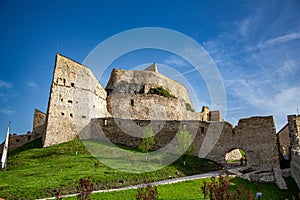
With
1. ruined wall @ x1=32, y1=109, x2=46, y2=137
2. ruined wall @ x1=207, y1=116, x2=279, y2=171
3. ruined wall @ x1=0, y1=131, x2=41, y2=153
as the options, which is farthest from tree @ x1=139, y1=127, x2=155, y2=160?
ruined wall @ x1=0, y1=131, x2=41, y2=153

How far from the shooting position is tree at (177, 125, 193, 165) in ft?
77.7

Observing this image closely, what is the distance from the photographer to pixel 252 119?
23.4m

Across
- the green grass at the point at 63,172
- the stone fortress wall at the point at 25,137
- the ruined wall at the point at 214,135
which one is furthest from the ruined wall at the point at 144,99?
the green grass at the point at 63,172

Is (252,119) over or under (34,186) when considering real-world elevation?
over

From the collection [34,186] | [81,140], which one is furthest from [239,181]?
[81,140]

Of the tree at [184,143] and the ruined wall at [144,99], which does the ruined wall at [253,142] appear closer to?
the tree at [184,143]

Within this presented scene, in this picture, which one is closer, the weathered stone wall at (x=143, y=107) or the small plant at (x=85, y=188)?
the small plant at (x=85, y=188)

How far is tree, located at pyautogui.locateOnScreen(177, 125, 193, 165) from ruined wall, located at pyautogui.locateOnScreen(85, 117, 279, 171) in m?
1.41

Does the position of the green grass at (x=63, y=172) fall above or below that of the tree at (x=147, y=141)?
below

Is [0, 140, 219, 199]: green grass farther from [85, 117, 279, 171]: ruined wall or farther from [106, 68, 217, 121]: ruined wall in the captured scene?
[106, 68, 217, 121]: ruined wall

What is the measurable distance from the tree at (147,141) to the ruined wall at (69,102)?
7.39m

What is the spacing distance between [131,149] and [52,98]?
1020cm

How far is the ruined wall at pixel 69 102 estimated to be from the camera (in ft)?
84.7

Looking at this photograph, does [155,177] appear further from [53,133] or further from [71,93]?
[71,93]
